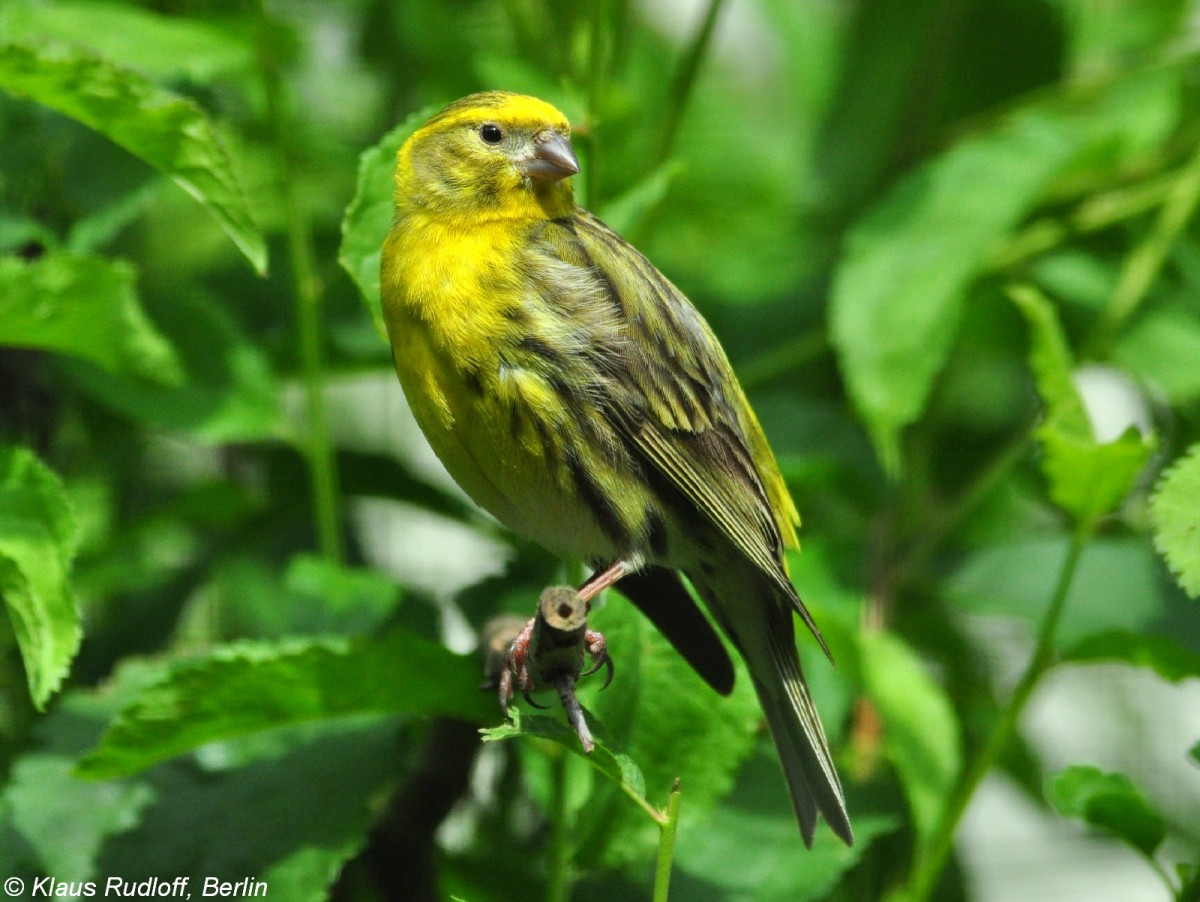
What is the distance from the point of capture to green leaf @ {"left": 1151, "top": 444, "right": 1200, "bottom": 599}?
1.87 m

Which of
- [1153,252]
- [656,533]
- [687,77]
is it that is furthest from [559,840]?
[1153,252]

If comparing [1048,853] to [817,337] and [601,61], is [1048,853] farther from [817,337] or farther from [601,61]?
[601,61]

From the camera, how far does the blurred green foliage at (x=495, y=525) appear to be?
2.17 m

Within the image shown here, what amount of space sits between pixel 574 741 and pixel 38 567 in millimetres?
751

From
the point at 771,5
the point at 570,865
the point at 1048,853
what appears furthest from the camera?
the point at 1048,853

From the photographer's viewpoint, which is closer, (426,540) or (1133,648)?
(1133,648)

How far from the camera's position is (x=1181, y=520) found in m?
1.92

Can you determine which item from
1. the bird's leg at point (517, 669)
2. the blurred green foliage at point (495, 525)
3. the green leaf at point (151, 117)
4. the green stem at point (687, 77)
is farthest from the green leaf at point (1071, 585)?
the green leaf at point (151, 117)

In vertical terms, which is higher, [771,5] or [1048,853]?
[771,5]

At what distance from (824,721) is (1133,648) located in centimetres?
59

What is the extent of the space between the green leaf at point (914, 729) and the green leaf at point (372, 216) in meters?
0.97

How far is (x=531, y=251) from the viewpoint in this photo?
2418 mm

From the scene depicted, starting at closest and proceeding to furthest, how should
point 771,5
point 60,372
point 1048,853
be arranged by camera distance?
point 60,372 → point 771,5 → point 1048,853


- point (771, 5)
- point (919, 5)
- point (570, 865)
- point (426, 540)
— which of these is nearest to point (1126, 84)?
point (919, 5)
